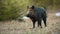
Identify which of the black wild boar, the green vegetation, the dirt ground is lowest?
the dirt ground

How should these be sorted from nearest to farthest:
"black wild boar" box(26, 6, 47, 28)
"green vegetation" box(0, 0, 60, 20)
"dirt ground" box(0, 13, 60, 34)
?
"dirt ground" box(0, 13, 60, 34) < "black wild boar" box(26, 6, 47, 28) < "green vegetation" box(0, 0, 60, 20)

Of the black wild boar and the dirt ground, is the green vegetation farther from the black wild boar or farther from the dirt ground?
the black wild boar

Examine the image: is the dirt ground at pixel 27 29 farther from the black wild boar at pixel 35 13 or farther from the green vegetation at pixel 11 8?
the green vegetation at pixel 11 8

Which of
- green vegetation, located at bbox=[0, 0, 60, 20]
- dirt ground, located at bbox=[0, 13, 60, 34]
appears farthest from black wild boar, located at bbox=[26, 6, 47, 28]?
green vegetation, located at bbox=[0, 0, 60, 20]

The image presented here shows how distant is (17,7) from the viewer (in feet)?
50.4

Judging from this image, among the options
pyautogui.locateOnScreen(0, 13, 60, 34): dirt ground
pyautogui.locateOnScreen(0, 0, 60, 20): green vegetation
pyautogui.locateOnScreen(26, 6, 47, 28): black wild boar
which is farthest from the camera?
pyautogui.locateOnScreen(0, 0, 60, 20): green vegetation

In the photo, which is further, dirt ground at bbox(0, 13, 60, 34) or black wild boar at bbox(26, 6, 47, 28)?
black wild boar at bbox(26, 6, 47, 28)

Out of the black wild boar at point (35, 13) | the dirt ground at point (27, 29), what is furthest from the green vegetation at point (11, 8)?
the black wild boar at point (35, 13)

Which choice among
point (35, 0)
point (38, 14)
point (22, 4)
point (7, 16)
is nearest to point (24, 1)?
point (22, 4)

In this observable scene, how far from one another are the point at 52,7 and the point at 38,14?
54.9ft

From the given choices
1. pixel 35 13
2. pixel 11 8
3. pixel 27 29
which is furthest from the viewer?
pixel 11 8

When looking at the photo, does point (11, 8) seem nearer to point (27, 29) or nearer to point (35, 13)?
point (35, 13)

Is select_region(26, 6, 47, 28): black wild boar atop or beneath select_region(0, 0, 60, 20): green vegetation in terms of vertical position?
beneath

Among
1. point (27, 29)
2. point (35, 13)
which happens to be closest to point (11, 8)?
point (35, 13)
